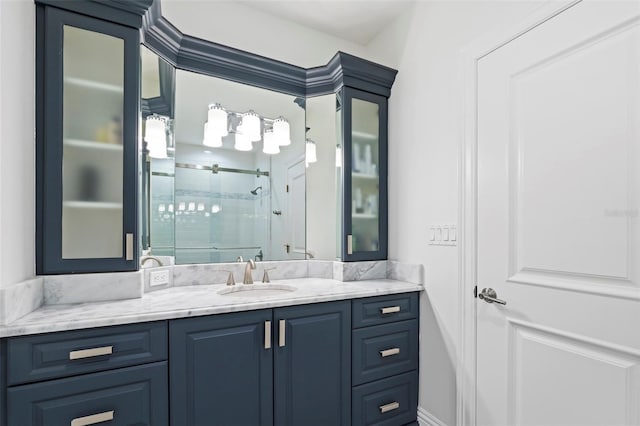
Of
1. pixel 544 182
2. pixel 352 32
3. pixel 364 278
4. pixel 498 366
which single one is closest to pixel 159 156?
pixel 364 278

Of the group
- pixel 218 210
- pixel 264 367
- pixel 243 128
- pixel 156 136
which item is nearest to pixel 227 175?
pixel 218 210

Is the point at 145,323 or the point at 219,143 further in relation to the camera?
the point at 219,143

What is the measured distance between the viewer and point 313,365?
166 cm

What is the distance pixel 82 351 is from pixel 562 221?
1895 mm

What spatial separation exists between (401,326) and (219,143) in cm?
160

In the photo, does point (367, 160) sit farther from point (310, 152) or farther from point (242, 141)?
point (242, 141)

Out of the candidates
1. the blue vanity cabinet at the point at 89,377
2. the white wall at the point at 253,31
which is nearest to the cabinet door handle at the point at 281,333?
the blue vanity cabinet at the point at 89,377

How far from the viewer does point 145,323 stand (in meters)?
1.30

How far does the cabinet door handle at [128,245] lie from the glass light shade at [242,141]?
915 mm

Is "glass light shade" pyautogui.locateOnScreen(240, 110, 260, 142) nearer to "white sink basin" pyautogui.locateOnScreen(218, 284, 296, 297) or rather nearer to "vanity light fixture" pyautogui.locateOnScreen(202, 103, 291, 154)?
"vanity light fixture" pyautogui.locateOnScreen(202, 103, 291, 154)

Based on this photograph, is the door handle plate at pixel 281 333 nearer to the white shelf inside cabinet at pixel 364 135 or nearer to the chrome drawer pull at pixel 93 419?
the chrome drawer pull at pixel 93 419

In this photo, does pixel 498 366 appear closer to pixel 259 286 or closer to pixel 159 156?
pixel 259 286

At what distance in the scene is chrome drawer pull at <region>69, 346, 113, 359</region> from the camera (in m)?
1.18

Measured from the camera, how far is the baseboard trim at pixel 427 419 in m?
1.88
